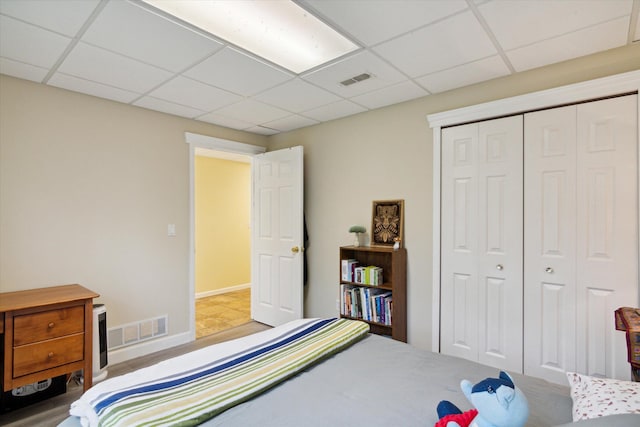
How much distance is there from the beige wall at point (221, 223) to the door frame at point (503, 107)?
408 cm

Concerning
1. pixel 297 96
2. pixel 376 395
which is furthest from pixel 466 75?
pixel 376 395

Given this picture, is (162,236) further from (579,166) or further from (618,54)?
(618,54)

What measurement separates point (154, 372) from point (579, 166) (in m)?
2.84

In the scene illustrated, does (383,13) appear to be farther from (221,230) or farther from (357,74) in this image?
(221,230)

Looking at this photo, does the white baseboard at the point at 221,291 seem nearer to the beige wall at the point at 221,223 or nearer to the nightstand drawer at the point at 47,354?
the beige wall at the point at 221,223

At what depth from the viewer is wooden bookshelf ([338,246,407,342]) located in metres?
2.93

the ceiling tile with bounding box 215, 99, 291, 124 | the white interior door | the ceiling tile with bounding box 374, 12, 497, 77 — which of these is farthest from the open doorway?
the ceiling tile with bounding box 374, 12, 497, 77

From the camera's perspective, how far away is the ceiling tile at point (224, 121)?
346cm

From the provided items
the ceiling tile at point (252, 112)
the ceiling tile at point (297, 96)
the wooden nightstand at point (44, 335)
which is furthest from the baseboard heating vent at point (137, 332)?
the ceiling tile at point (297, 96)

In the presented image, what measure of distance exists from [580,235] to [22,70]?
4.14 metres

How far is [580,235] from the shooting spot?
2229 millimetres

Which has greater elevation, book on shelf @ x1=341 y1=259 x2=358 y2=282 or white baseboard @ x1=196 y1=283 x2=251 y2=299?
book on shelf @ x1=341 y1=259 x2=358 y2=282

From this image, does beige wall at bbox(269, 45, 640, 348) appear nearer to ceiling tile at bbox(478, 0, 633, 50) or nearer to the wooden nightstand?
ceiling tile at bbox(478, 0, 633, 50)

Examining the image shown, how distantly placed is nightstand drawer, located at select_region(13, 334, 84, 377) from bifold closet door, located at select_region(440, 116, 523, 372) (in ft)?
9.42
